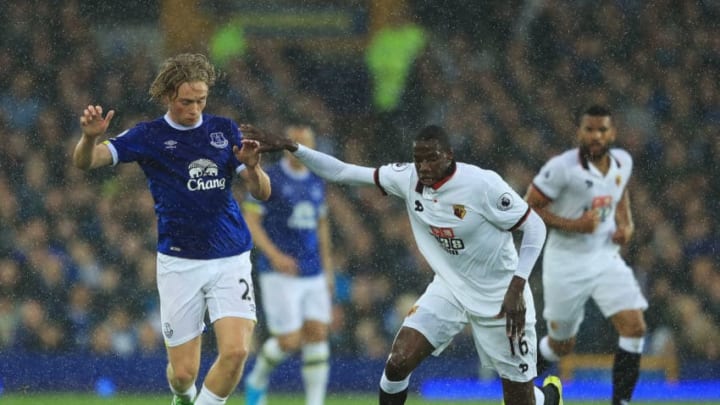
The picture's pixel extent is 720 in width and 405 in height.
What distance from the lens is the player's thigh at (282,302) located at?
11102 millimetres

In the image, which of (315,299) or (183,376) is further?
(315,299)

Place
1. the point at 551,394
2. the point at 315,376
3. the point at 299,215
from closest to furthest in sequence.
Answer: the point at 551,394, the point at 315,376, the point at 299,215

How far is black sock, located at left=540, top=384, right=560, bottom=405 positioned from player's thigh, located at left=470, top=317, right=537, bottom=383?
54 cm

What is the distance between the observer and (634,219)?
14617 millimetres

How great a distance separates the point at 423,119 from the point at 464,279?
8.60m

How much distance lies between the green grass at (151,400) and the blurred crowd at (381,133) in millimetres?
1238

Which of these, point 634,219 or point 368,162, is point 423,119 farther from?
point 634,219

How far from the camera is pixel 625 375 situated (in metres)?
9.67

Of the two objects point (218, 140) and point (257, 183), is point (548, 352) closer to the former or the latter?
point (257, 183)

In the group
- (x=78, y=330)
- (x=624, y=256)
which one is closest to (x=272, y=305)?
(x=78, y=330)

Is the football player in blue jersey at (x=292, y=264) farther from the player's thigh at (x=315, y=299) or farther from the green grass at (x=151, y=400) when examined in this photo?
the green grass at (x=151, y=400)

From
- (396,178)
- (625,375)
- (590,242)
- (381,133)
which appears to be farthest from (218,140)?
(381,133)

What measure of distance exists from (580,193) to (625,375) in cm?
133

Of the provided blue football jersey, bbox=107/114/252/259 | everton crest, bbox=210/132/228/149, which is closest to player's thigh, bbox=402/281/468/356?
blue football jersey, bbox=107/114/252/259
